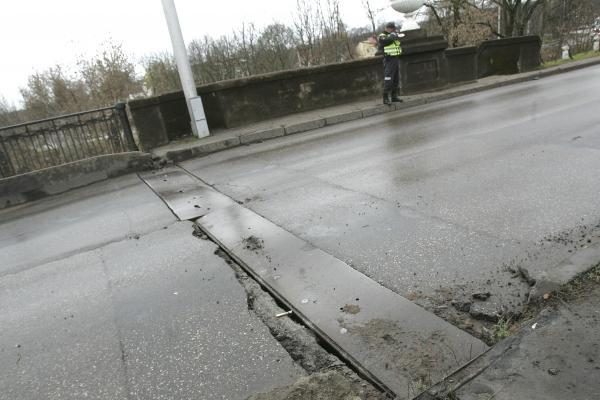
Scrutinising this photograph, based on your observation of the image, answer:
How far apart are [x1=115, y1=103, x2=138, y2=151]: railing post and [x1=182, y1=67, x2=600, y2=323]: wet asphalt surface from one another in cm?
202

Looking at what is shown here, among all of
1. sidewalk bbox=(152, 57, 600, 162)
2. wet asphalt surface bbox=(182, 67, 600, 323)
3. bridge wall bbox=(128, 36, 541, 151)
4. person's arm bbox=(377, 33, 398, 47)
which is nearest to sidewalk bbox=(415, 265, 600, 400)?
wet asphalt surface bbox=(182, 67, 600, 323)

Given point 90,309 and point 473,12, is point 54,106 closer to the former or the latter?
point 90,309

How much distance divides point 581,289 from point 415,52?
39.2 ft

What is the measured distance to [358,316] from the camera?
283cm

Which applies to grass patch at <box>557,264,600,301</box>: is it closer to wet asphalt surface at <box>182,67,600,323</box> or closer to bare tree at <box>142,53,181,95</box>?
wet asphalt surface at <box>182,67,600,323</box>

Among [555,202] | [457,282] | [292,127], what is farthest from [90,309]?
[292,127]

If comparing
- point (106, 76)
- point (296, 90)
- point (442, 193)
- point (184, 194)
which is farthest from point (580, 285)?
point (106, 76)

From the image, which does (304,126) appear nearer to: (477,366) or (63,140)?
(63,140)

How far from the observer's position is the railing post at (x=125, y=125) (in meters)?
9.84

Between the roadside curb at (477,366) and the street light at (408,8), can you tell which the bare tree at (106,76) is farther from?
the roadside curb at (477,366)

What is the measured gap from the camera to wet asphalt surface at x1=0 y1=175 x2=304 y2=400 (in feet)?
8.29

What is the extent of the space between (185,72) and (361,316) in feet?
28.1

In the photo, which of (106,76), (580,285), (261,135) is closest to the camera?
(580,285)

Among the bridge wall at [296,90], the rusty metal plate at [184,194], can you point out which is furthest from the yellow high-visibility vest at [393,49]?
the rusty metal plate at [184,194]
